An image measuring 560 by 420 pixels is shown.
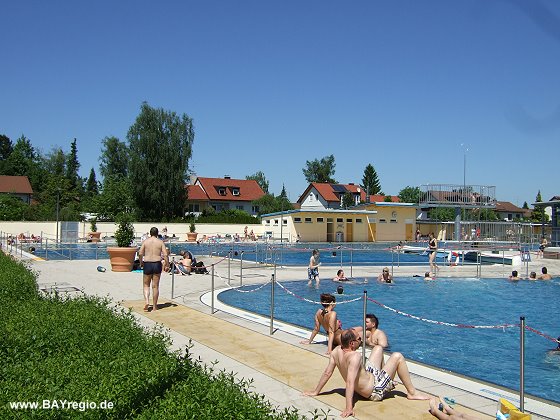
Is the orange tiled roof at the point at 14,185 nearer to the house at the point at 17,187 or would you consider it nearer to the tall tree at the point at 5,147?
the house at the point at 17,187

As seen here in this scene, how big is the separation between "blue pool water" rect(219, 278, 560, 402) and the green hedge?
6.09m

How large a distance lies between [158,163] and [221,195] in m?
19.8

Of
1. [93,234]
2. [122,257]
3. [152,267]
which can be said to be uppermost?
[93,234]

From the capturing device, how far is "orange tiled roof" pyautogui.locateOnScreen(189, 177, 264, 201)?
79688 millimetres

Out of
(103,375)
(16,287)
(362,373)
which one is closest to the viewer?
(103,375)

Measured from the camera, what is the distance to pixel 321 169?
113 metres

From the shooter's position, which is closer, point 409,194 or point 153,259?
point 153,259

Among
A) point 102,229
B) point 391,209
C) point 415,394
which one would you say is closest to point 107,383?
point 415,394

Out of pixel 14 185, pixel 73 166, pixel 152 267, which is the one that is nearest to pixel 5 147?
pixel 73 166

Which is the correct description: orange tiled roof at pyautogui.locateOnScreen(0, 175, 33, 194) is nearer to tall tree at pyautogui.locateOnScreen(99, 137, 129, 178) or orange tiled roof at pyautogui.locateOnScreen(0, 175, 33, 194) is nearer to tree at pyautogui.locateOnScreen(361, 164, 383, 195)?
tall tree at pyautogui.locateOnScreen(99, 137, 129, 178)

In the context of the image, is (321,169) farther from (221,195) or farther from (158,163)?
(158,163)

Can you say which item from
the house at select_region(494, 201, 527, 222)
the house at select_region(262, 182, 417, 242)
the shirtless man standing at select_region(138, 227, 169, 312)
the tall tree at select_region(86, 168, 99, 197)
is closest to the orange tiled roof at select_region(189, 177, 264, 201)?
the house at select_region(262, 182, 417, 242)
